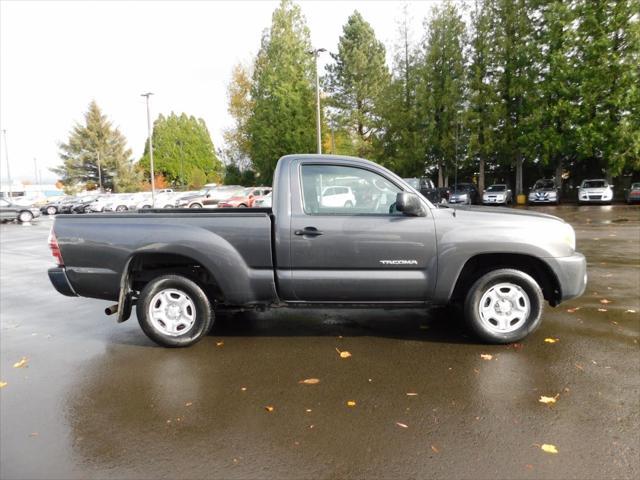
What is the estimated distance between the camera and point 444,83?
37.3m

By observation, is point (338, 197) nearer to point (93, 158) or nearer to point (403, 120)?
point (403, 120)

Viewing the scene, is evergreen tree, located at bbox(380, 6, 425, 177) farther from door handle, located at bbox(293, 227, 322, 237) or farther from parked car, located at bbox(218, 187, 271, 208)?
door handle, located at bbox(293, 227, 322, 237)

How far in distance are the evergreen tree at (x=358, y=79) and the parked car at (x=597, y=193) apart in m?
17.9

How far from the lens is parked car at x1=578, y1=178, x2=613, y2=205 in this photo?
2977 cm

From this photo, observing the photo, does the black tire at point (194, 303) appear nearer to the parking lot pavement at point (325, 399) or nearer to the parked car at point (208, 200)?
the parking lot pavement at point (325, 399)

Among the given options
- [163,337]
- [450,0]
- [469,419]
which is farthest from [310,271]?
[450,0]

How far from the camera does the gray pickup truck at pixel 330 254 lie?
15.4ft

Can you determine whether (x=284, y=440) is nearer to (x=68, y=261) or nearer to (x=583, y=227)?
(x=68, y=261)

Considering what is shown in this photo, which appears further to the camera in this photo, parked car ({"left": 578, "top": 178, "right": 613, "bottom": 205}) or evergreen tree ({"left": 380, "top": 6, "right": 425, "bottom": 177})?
evergreen tree ({"left": 380, "top": 6, "right": 425, "bottom": 177})

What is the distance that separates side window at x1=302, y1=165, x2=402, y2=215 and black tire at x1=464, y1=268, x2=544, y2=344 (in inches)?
45.6

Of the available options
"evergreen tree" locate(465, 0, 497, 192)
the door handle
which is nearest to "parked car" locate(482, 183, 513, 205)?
"evergreen tree" locate(465, 0, 497, 192)

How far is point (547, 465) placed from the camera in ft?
9.37

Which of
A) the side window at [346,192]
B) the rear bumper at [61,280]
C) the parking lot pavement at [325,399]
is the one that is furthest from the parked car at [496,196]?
the rear bumper at [61,280]

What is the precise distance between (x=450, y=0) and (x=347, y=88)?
13281 mm
